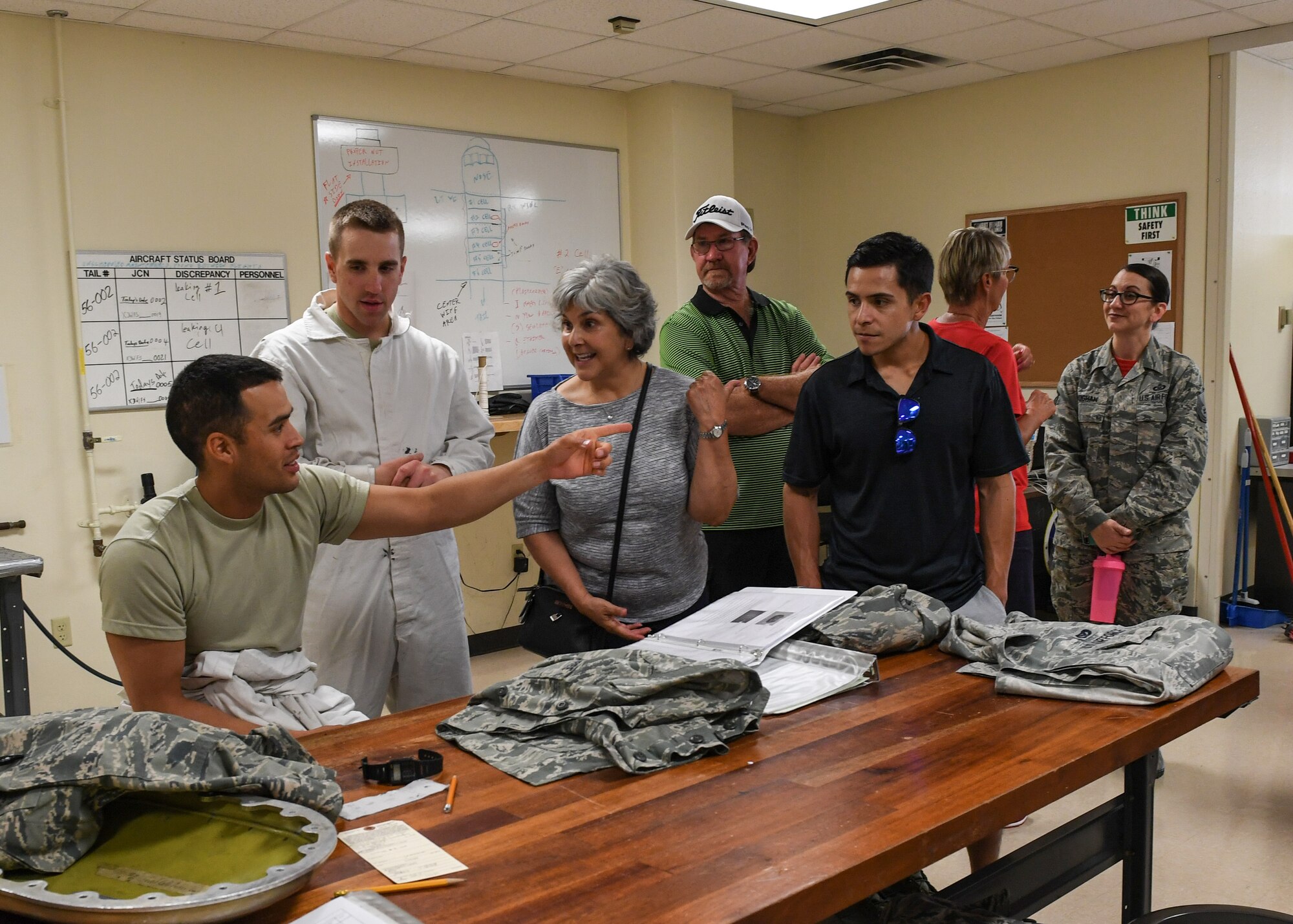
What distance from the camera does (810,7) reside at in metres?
4.45

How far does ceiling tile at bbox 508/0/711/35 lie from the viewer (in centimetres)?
415

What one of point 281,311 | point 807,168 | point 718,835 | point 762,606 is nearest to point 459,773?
point 718,835

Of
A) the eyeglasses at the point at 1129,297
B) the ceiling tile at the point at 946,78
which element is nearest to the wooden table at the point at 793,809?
the eyeglasses at the point at 1129,297

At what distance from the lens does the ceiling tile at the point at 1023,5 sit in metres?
4.32

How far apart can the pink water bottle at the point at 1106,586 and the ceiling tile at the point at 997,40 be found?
2288 millimetres

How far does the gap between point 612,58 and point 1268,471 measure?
352 centimetres

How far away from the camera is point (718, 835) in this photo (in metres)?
1.31

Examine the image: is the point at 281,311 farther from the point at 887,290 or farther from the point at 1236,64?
the point at 1236,64

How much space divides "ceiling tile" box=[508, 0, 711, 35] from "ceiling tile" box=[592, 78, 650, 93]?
99cm

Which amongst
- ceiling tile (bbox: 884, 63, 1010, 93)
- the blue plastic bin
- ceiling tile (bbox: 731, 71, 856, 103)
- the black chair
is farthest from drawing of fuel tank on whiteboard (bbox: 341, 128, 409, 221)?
the black chair

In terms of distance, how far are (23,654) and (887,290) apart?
2679 mm

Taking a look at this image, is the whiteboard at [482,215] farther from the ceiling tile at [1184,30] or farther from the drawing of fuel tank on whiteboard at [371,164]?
the ceiling tile at [1184,30]

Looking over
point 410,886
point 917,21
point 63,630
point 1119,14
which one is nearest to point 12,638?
point 63,630

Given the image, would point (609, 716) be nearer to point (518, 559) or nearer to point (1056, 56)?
point (518, 559)
